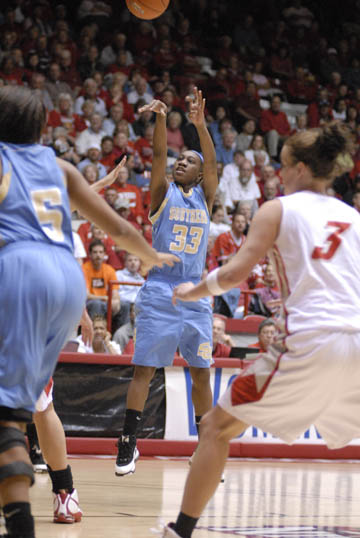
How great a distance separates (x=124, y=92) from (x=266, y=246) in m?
12.0

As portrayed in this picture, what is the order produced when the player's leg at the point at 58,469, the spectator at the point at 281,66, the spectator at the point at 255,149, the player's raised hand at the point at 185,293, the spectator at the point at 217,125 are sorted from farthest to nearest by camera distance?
the spectator at the point at 281,66
the spectator at the point at 255,149
the spectator at the point at 217,125
the player's leg at the point at 58,469
the player's raised hand at the point at 185,293

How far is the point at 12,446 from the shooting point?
2.90 m

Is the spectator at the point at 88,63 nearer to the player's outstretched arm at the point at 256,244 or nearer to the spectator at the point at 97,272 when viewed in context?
the spectator at the point at 97,272

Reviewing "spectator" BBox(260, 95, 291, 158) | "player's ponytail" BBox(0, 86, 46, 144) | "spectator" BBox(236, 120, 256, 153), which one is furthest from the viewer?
"spectator" BBox(260, 95, 291, 158)

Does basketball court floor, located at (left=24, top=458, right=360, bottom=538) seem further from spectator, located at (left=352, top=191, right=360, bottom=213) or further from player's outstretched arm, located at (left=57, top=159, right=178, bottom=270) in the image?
spectator, located at (left=352, top=191, right=360, bottom=213)

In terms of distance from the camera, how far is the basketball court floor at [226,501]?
14.0 ft

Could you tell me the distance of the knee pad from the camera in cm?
285

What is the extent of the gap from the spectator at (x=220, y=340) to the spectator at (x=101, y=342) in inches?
43.5

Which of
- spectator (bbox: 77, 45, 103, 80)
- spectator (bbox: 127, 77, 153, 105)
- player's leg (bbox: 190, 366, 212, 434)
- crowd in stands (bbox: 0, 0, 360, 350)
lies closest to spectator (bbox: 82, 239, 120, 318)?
crowd in stands (bbox: 0, 0, 360, 350)

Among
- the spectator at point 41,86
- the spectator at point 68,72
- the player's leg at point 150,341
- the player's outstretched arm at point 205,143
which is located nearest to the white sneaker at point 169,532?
the player's leg at point 150,341

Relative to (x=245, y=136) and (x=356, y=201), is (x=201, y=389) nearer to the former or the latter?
(x=356, y=201)

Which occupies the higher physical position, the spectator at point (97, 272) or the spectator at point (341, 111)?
the spectator at point (341, 111)

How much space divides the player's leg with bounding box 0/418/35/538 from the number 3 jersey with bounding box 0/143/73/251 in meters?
0.70

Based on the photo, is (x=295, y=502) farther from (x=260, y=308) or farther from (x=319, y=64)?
(x=319, y=64)
